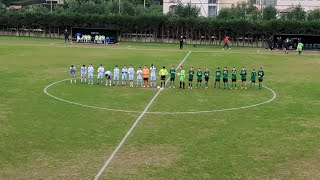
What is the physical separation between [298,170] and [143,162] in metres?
5.48

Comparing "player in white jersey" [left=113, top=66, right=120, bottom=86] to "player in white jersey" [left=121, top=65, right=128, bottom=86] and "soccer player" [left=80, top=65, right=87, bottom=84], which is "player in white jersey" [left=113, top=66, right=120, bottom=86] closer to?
"player in white jersey" [left=121, top=65, right=128, bottom=86]

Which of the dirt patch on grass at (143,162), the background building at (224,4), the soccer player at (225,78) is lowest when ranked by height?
the dirt patch on grass at (143,162)

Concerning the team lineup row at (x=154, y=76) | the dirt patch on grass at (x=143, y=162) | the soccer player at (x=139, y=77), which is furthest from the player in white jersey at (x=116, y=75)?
the dirt patch on grass at (x=143, y=162)

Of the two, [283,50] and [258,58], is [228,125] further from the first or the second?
[283,50]

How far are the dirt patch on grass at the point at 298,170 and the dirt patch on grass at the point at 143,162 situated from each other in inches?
137

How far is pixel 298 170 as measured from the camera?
16906 mm

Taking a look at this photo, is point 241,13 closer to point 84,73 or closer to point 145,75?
point 145,75

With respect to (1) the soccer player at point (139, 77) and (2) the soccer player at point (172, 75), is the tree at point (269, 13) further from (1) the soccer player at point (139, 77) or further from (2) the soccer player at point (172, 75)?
(1) the soccer player at point (139, 77)

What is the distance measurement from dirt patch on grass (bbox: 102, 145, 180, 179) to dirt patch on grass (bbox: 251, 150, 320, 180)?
3482 millimetres

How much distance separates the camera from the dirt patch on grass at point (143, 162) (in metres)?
16.1

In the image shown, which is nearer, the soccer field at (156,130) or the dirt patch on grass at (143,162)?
the dirt patch on grass at (143,162)

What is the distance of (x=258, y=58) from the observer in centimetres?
5528

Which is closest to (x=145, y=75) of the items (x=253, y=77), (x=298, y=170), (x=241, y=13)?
(x=253, y=77)

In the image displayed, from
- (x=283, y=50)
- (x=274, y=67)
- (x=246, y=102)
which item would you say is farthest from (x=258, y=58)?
(x=246, y=102)
